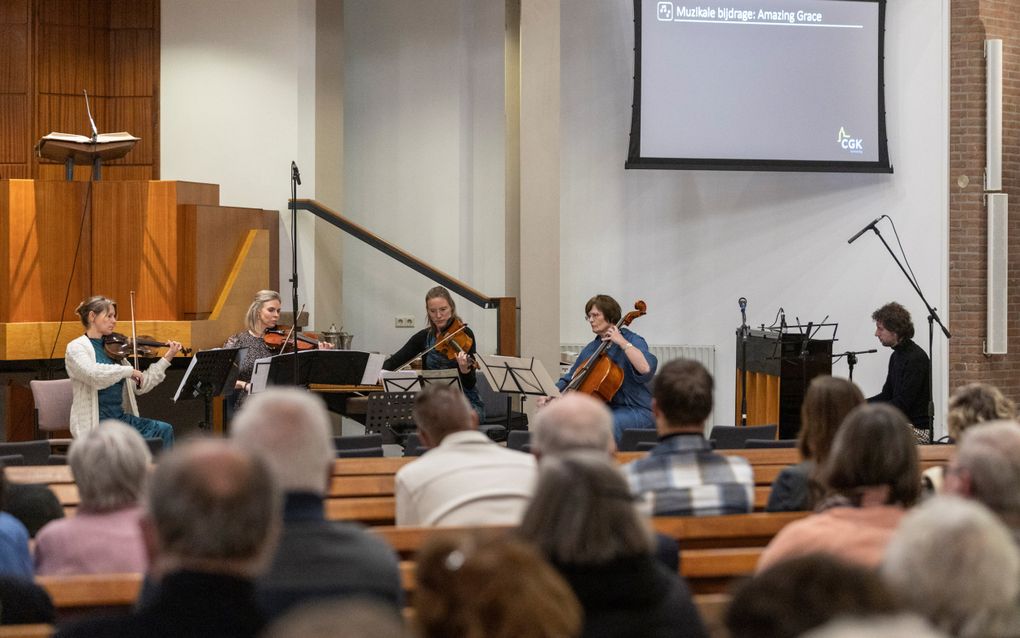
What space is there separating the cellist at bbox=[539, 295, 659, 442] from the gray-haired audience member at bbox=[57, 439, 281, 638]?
5316 millimetres

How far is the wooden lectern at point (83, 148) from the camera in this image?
885cm

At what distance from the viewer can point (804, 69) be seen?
1016cm

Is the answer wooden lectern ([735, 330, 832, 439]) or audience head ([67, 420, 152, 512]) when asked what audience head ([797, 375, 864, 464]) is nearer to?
audience head ([67, 420, 152, 512])

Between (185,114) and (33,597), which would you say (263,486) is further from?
(185,114)

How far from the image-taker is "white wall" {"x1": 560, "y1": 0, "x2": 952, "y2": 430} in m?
10.4

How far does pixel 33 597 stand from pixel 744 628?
5.11 feet

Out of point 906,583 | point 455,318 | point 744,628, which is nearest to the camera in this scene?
point 744,628

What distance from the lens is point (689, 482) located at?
11.6ft

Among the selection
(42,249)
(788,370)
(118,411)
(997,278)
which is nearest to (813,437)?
(118,411)

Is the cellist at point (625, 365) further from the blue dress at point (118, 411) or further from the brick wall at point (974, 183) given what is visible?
the brick wall at point (974, 183)

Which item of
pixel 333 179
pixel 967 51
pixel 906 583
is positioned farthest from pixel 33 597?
pixel 967 51

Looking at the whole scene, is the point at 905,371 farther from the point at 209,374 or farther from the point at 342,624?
the point at 342,624

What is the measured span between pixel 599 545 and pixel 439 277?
7.62 metres

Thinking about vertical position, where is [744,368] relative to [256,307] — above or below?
below
